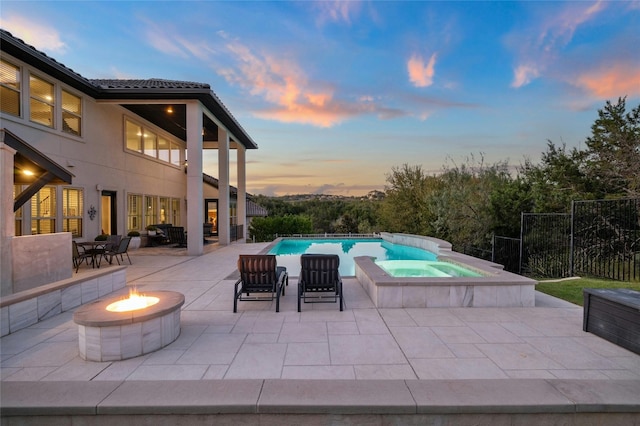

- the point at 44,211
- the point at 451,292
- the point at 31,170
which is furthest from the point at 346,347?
the point at 44,211

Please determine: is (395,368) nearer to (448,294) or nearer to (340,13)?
(448,294)

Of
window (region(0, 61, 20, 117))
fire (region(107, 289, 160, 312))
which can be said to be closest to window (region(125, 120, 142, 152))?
window (region(0, 61, 20, 117))

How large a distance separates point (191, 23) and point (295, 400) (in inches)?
526

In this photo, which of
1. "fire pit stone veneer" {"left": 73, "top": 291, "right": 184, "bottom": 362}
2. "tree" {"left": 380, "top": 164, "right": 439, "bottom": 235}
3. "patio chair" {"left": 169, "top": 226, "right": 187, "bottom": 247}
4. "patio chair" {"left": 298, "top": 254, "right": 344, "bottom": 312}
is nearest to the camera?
"fire pit stone veneer" {"left": 73, "top": 291, "right": 184, "bottom": 362}

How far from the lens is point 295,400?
263 centimetres

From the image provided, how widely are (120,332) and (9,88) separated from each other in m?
9.44

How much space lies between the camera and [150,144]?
15.6 metres

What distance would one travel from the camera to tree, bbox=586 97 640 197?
11.0m

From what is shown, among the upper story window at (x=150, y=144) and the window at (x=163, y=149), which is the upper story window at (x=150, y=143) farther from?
the window at (x=163, y=149)

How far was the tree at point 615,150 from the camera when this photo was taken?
1105 cm

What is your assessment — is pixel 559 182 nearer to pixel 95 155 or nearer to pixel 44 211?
pixel 95 155

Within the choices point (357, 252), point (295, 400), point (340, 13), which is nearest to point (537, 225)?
point (357, 252)

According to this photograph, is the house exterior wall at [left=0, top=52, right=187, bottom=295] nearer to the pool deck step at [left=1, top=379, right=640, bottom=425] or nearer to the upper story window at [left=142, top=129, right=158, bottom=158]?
the upper story window at [left=142, top=129, right=158, bottom=158]

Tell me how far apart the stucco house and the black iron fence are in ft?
42.2
